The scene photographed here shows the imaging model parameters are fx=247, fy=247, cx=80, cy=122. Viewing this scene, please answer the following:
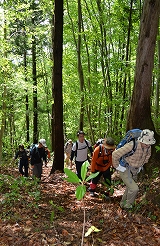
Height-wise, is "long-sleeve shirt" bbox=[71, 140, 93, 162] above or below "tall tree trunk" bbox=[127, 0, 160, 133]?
below

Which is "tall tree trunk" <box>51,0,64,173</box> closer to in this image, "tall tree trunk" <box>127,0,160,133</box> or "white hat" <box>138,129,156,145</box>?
"tall tree trunk" <box>127,0,160,133</box>

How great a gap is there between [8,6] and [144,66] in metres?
10.0

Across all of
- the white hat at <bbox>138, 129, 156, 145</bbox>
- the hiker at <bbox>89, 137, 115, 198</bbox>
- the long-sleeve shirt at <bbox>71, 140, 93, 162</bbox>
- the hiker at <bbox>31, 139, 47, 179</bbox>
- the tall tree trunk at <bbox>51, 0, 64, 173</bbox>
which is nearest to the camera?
the white hat at <bbox>138, 129, 156, 145</bbox>

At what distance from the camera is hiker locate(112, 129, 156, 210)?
4532mm

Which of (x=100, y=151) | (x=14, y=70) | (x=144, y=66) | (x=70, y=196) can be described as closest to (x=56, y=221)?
(x=70, y=196)

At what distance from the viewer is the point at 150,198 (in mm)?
5250

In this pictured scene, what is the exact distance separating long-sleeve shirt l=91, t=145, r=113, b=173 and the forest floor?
41.1 inches

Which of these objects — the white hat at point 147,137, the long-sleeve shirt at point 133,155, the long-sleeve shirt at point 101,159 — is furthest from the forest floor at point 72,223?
the white hat at point 147,137

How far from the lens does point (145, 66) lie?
268 inches

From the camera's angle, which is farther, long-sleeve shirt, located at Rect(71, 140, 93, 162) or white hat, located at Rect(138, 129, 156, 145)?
long-sleeve shirt, located at Rect(71, 140, 93, 162)

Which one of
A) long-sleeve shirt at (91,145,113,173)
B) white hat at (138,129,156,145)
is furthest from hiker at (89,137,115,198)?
white hat at (138,129,156,145)

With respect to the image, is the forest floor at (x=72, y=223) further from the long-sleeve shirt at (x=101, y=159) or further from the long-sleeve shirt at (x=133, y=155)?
the long-sleeve shirt at (x=101, y=159)

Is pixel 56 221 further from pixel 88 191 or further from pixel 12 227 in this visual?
pixel 88 191

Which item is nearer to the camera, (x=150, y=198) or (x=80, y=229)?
(x=80, y=229)
